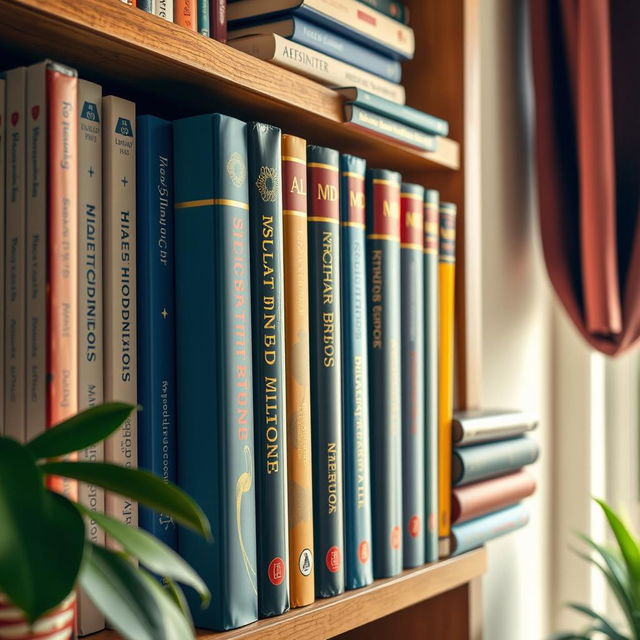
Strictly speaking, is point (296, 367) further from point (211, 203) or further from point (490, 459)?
point (490, 459)

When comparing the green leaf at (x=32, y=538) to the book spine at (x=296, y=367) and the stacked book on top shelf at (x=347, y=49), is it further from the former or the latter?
the stacked book on top shelf at (x=347, y=49)

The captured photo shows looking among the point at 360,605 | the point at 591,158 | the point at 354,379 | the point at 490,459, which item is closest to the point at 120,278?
the point at 354,379

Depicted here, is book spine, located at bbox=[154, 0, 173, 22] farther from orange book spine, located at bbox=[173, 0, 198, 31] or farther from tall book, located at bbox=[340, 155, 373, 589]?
tall book, located at bbox=[340, 155, 373, 589]

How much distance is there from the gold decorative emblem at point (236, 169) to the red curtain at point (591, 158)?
798 millimetres

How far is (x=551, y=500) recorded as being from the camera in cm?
147

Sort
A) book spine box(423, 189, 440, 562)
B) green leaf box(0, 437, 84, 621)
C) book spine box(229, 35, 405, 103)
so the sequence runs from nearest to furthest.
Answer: green leaf box(0, 437, 84, 621) < book spine box(229, 35, 405, 103) < book spine box(423, 189, 440, 562)

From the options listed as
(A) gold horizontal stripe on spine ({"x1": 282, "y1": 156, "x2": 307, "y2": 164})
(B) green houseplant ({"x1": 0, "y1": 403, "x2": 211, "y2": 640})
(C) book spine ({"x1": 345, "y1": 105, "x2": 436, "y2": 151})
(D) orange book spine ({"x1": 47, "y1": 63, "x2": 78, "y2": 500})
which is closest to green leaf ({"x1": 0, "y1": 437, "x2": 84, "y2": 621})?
(B) green houseplant ({"x1": 0, "y1": 403, "x2": 211, "y2": 640})

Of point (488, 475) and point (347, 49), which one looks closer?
point (347, 49)

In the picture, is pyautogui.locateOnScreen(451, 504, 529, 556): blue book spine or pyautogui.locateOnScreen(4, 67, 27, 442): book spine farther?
pyautogui.locateOnScreen(451, 504, 529, 556): blue book spine

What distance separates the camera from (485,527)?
900 millimetres

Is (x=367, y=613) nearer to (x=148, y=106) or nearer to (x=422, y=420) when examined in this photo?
(x=422, y=420)

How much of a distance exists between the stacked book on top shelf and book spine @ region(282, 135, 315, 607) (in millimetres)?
104

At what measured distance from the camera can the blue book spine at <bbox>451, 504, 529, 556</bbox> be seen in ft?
2.80

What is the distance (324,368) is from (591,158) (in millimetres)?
749
